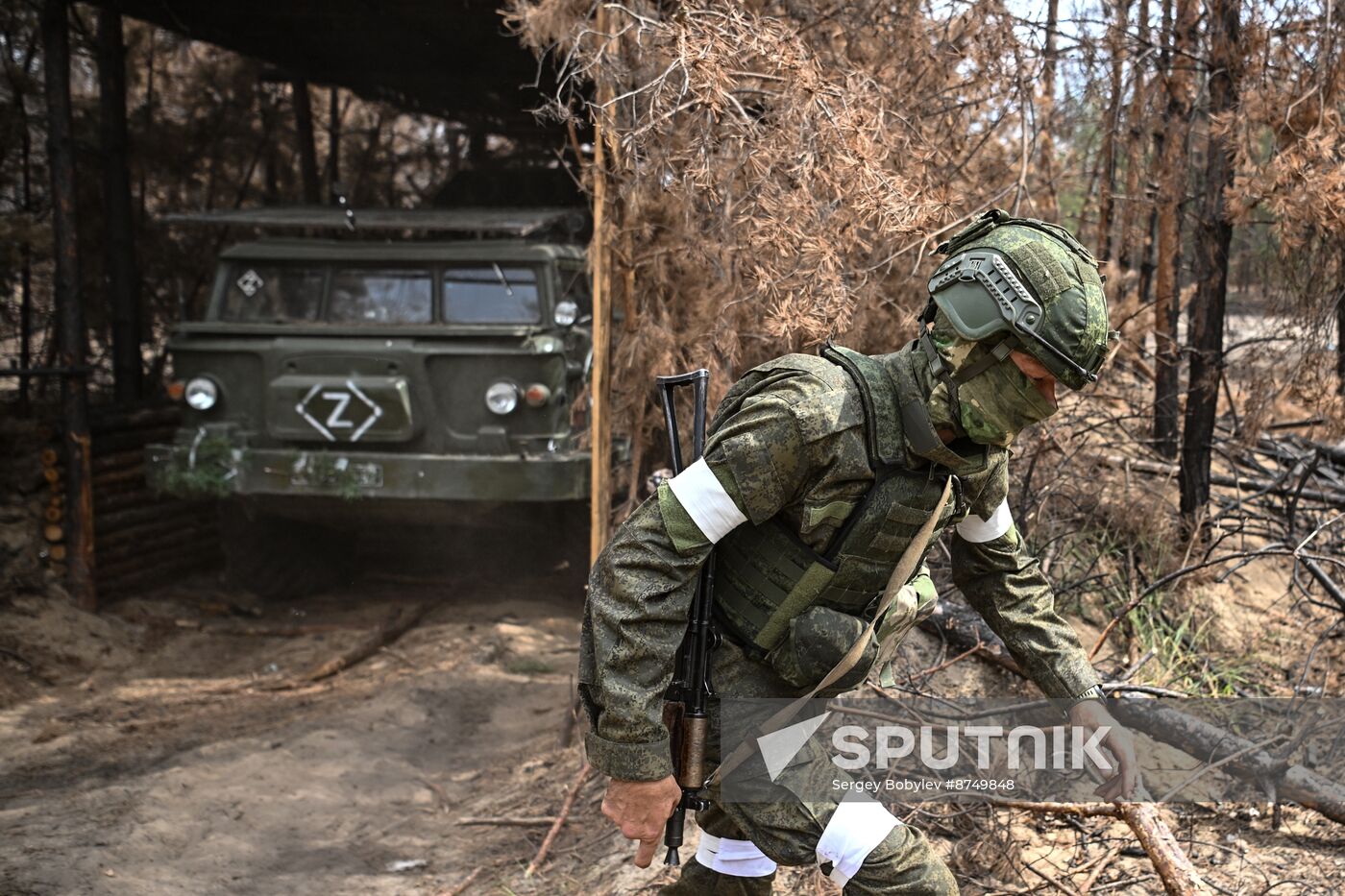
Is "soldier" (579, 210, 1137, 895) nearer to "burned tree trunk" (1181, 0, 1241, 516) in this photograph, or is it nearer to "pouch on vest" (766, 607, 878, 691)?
"pouch on vest" (766, 607, 878, 691)

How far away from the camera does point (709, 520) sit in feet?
6.24

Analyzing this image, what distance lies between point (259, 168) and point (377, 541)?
460 cm

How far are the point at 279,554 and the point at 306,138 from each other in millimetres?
4366

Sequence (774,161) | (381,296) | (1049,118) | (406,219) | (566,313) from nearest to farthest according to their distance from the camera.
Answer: (774,161) → (1049,118) → (566,313) → (381,296) → (406,219)

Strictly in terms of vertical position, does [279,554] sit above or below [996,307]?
below

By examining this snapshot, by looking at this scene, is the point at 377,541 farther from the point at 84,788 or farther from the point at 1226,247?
the point at 1226,247

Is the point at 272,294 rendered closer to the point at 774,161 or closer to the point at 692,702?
the point at 774,161

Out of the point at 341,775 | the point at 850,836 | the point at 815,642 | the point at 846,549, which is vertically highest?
the point at 846,549

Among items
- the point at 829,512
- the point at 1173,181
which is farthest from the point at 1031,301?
the point at 1173,181

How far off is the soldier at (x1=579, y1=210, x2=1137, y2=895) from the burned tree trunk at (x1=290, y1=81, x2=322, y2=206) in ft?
26.7

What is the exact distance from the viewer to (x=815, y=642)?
2010mm

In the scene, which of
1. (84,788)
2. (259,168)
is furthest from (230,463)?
(259,168)

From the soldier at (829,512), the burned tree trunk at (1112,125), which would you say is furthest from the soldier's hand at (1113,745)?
the burned tree trunk at (1112,125)

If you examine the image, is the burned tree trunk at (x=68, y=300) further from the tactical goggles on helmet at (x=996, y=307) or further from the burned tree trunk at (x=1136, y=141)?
the tactical goggles on helmet at (x=996, y=307)
